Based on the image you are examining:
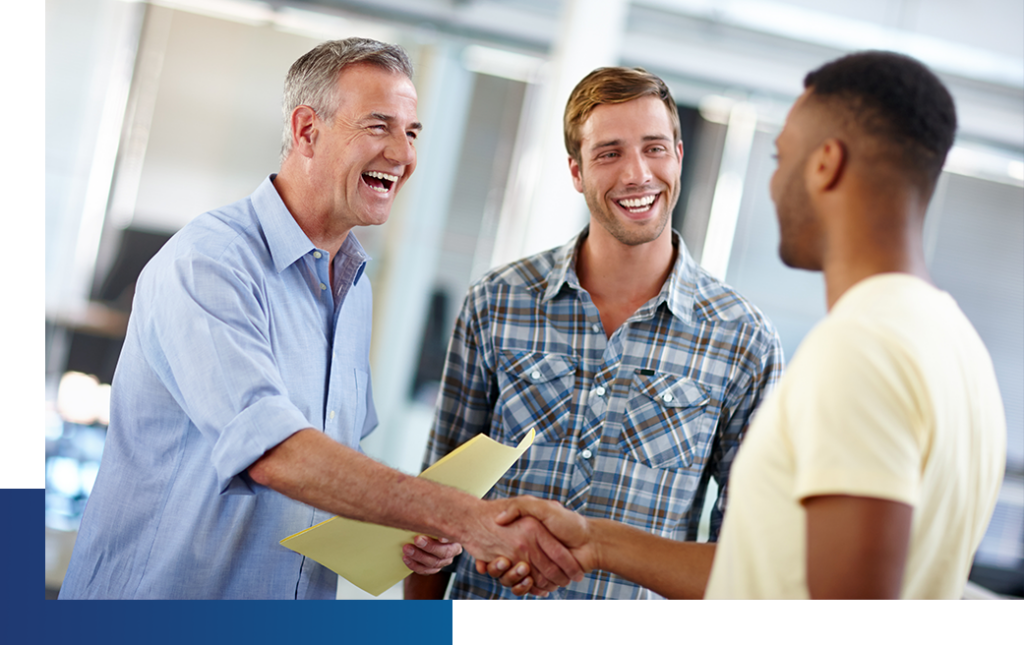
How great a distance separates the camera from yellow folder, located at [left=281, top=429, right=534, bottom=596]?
88 cm

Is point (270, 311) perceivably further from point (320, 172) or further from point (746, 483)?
point (746, 483)

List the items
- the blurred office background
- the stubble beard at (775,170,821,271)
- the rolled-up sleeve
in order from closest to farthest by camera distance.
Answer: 1. the stubble beard at (775,170,821,271)
2. the rolled-up sleeve
3. the blurred office background

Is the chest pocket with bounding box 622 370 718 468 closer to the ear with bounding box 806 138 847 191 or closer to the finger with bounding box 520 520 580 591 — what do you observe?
the finger with bounding box 520 520 580 591

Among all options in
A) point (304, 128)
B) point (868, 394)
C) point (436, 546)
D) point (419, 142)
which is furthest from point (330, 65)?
point (419, 142)

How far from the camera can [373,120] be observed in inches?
40.8

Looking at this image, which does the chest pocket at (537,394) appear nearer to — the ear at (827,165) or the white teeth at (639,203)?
the white teeth at (639,203)

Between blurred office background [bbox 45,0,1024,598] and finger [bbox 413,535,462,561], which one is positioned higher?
blurred office background [bbox 45,0,1024,598]

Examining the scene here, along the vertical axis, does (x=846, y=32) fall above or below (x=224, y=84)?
above

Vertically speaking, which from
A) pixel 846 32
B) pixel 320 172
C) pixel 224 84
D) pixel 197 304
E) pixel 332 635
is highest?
pixel 846 32

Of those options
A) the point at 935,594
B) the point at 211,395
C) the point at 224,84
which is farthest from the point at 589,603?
the point at 224,84

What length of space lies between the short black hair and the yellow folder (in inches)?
19.1

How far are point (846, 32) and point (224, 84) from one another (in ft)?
8.25

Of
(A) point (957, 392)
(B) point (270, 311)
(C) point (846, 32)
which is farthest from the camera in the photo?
(C) point (846, 32)

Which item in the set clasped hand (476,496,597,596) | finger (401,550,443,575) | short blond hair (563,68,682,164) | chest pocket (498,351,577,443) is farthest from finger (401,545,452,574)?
short blond hair (563,68,682,164)
